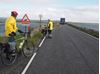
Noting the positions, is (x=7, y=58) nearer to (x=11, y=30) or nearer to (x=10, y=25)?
(x=11, y=30)

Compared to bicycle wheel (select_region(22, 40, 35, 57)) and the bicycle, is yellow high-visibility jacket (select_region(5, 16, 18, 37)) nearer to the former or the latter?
the bicycle

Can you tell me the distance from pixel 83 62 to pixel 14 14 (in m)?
3.68

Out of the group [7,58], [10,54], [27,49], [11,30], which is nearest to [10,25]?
[11,30]

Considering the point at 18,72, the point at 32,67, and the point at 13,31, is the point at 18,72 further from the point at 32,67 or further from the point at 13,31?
the point at 13,31

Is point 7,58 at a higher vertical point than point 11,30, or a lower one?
lower

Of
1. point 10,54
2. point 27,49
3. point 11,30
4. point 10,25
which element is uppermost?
point 10,25

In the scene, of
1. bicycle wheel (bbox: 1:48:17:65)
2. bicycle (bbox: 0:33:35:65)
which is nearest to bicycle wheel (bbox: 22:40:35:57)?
bicycle (bbox: 0:33:35:65)

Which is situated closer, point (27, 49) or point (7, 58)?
point (7, 58)

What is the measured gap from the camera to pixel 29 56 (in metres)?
14.1

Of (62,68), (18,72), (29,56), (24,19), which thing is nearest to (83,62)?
(62,68)

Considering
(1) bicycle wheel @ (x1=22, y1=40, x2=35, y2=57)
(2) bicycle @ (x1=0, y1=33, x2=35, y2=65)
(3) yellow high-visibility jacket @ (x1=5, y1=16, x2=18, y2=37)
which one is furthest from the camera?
(1) bicycle wheel @ (x1=22, y1=40, x2=35, y2=57)

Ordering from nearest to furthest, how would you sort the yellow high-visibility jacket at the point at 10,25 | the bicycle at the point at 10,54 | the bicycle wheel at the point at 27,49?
the bicycle at the point at 10,54 → the yellow high-visibility jacket at the point at 10,25 → the bicycle wheel at the point at 27,49

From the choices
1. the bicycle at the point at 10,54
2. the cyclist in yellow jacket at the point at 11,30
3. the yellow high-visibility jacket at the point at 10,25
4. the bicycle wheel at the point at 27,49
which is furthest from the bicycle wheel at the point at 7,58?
the bicycle wheel at the point at 27,49

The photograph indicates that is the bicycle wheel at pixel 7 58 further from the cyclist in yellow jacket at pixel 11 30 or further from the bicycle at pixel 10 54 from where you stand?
the cyclist in yellow jacket at pixel 11 30
